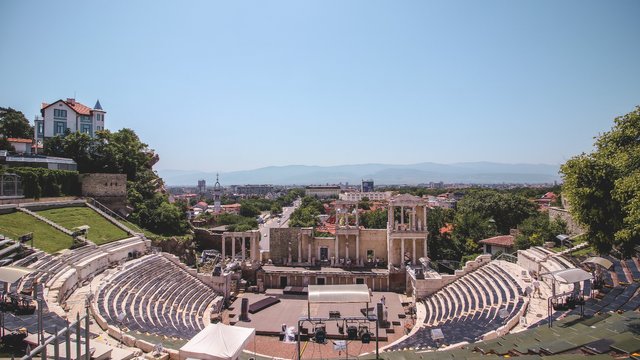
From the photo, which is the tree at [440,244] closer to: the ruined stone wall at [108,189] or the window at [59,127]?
the ruined stone wall at [108,189]

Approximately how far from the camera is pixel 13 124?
167 feet

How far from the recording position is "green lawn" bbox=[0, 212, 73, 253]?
25.6 metres

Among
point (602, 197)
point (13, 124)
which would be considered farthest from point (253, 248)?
point (13, 124)

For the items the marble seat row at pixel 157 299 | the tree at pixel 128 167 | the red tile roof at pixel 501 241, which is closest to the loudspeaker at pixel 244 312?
the marble seat row at pixel 157 299

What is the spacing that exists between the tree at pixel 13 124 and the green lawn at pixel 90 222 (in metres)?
23.0

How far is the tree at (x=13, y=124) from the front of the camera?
49906mm

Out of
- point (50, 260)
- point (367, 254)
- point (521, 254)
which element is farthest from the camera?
point (367, 254)

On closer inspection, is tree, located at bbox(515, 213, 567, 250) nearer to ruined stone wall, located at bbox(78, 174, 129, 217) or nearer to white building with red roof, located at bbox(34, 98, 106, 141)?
ruined stone wall, located at bbox(78, 174, 129, 217)

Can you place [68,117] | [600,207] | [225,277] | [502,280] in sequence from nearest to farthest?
[600,207], [502,280], [225,277], [68,117]

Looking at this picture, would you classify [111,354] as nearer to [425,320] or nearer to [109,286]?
[109,286]

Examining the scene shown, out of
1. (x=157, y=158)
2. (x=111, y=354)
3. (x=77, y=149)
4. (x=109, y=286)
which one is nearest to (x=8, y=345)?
(x=111, y=354)

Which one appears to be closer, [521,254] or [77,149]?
[521,254]

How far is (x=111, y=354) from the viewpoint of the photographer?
41.7 feet

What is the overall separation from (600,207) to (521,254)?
1256cm
